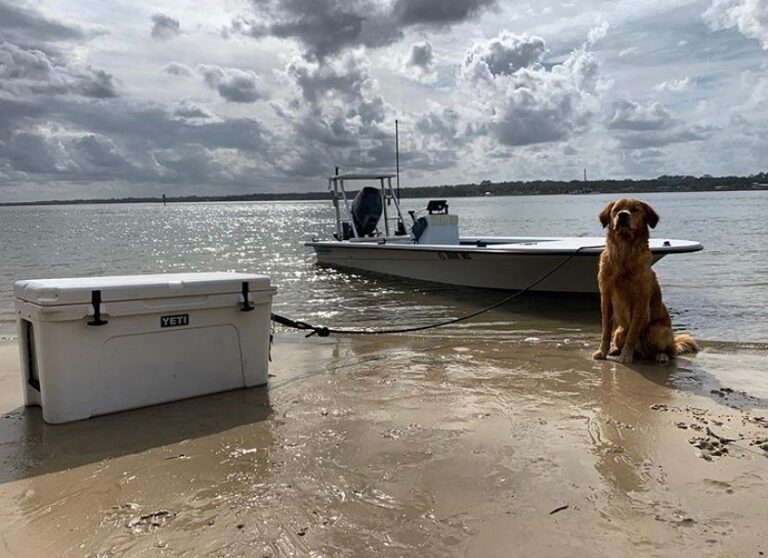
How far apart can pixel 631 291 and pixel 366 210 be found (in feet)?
32.3

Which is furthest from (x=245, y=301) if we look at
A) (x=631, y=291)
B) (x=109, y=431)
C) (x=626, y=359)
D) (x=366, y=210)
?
(x=366, y=210)

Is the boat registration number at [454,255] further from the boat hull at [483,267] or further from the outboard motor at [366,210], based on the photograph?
the outboard motor at [366,210]

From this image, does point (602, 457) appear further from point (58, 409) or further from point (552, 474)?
point (58, 409)

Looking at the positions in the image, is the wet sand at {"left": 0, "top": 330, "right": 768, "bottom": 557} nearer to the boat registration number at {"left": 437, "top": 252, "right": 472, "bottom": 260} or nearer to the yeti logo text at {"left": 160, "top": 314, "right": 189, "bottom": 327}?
the yeti logo text at {"left": 160, "top": 314, "right": 189, "bottom": 327}

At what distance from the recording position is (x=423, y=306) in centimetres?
1075

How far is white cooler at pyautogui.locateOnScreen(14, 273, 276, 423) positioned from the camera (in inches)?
153

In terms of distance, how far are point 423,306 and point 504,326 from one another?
7.74 feet

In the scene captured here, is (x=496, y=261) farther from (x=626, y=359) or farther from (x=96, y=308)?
(x=96, y=308)

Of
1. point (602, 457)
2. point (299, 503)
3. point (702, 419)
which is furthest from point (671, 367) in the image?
point (299, 503)

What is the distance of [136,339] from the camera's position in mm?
4145

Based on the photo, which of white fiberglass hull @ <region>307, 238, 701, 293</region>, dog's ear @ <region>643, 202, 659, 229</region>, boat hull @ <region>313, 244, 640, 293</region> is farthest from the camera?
boat hull @ <region>313, 244, 640, 293</region>

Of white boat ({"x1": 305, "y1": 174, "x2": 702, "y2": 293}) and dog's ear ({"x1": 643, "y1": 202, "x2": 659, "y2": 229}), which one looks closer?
dog's ear ({"x1": 643, "y1": 202, "x2": 659, "y2": 229})

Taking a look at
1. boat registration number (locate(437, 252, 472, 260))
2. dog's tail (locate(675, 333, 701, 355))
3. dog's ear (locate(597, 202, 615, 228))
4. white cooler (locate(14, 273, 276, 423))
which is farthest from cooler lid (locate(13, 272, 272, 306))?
boat registration number (locate(437, 252, 472, 260))

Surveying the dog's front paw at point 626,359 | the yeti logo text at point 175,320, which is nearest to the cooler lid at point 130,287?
the yeti logo text at point 175,320
